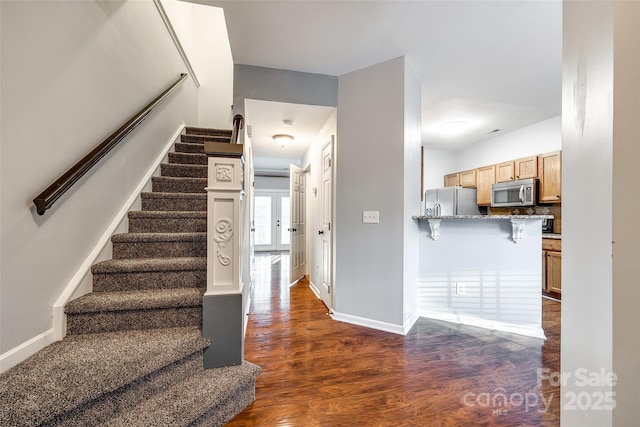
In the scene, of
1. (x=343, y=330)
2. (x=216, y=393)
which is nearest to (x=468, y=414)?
(x=343, y=330)

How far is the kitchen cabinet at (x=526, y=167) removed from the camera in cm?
398

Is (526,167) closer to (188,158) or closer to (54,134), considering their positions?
(188,158)

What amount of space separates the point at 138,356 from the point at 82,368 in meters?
0.20

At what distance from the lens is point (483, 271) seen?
271 centimetres

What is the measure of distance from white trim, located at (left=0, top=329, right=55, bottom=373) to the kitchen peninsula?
2.93 meters

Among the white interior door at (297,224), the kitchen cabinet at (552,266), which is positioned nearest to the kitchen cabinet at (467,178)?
the kitchen cabinet at (552,266)

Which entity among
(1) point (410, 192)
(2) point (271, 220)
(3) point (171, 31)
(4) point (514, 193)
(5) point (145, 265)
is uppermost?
(3) point (171, 31)

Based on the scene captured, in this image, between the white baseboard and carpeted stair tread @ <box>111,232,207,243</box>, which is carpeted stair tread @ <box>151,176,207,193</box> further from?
the white baseboard

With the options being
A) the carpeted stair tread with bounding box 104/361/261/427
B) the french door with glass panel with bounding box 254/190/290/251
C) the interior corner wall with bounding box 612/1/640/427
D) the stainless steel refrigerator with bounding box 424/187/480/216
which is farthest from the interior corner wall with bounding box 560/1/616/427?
the french door with glass panel with bounding box 254/190/290/251

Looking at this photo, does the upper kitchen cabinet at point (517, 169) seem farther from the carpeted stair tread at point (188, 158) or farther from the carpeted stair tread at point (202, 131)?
the carpeted stair tread at point (188, 158)

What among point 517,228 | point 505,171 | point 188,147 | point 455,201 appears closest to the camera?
point 517,228

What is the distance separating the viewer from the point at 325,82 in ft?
9.31

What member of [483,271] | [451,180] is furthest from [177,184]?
[451,180]

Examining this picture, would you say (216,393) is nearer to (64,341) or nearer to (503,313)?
(64,341)
